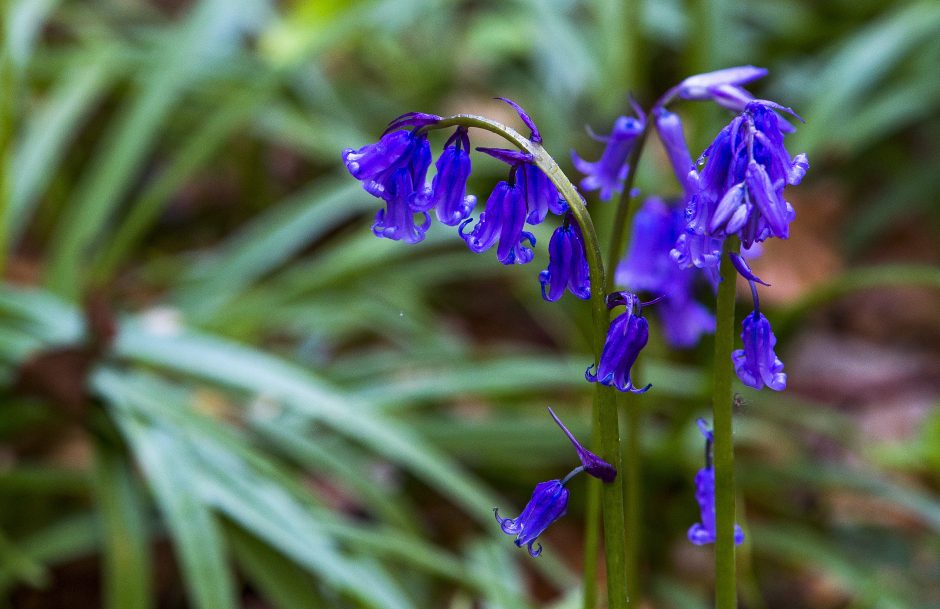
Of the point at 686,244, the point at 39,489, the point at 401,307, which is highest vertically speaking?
the point at 401,307

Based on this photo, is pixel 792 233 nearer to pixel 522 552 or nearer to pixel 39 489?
pixel 522 552

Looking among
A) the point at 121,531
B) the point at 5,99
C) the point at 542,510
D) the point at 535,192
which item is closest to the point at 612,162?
the point at 535,192

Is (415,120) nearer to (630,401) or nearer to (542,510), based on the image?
(542,510)

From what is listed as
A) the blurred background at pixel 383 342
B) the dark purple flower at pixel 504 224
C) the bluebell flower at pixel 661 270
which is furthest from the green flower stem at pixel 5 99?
the dark purple flower at pixel 504 224

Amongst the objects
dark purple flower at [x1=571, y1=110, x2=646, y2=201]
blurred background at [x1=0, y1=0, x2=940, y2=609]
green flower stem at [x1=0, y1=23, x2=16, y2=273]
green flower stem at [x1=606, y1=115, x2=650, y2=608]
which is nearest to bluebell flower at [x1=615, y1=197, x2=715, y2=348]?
green flower stem at [x1=606, y1=115, x2=650, y2=608]

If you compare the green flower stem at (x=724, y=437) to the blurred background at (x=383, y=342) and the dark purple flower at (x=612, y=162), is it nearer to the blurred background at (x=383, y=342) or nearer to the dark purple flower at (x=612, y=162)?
the dark purple flower at (x=612, y=162)

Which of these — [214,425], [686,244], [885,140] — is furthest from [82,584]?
[885,140]
